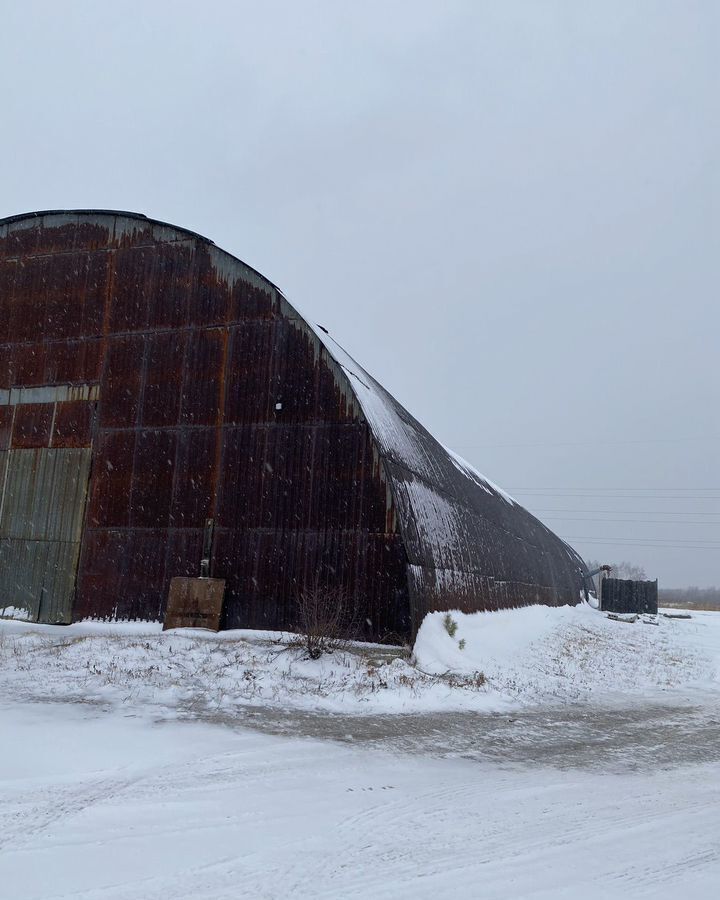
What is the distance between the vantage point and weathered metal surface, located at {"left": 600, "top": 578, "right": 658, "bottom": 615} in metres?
47.4

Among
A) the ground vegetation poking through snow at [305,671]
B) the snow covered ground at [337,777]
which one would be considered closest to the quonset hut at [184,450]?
the ground vegetation poking through snow at [305,671]

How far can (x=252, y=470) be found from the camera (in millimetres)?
16125

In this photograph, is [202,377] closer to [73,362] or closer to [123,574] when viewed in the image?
[73,362]

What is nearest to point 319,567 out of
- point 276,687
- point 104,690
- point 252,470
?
point 252,470

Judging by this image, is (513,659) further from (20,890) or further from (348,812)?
(20,890)

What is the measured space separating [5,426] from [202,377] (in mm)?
5629

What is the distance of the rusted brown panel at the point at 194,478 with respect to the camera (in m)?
16.4

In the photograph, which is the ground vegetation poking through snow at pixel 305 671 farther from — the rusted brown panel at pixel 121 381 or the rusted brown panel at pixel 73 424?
the rusted brown panel at pixel 121 381

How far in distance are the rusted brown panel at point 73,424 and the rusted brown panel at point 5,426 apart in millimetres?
1367

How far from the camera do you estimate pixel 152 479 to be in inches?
→ 671

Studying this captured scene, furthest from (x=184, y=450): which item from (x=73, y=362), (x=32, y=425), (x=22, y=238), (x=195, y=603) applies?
(x=22, y=238)

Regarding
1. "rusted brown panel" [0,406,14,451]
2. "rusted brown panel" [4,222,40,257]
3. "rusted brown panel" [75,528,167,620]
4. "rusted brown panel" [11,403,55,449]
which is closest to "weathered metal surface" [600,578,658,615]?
"rusted brown panel" [75,528,167,620]

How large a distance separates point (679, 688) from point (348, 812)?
36.0ft

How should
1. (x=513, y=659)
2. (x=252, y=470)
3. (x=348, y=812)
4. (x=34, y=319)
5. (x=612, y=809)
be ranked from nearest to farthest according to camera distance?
(x=348, y=812), (x=612, y=809), (x=252, y=470), (x=513, y=659), (x=34, y=319)
